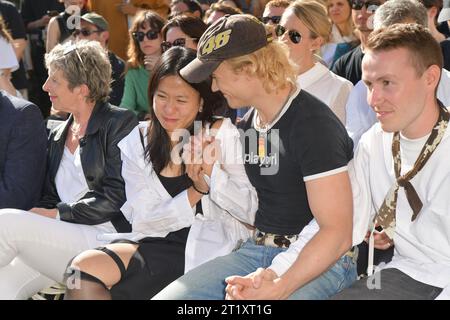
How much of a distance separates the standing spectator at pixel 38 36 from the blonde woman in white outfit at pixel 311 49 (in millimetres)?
4169

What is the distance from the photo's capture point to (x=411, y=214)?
2893 millimetres

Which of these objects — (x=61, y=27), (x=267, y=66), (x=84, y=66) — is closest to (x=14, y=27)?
(x=61, y=27)

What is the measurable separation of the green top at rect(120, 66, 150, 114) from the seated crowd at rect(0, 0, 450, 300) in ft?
5.05

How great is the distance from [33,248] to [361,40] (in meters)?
2.56

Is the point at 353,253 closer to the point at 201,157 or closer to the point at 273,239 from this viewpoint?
the point at 273,239

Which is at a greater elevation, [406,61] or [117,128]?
[406,61]

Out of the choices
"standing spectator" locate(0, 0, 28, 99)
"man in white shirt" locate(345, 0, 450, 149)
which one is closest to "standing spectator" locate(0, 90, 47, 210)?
"man in white shirt" locate(345, 0, 450, 149)

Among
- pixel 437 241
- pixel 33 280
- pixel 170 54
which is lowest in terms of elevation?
pixel 33 280

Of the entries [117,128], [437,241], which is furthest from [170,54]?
[437,241]

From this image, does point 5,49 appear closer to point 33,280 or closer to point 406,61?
point 33,280

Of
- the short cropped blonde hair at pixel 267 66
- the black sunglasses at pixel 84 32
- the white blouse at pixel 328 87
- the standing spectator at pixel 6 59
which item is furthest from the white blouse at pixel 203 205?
the black sunglasses at pixel 84 32

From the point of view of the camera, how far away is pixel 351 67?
4.93 m

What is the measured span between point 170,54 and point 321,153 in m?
1.05

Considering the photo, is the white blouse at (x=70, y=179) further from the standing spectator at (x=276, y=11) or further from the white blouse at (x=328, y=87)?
the standing spectator at (x=276, y=11)
